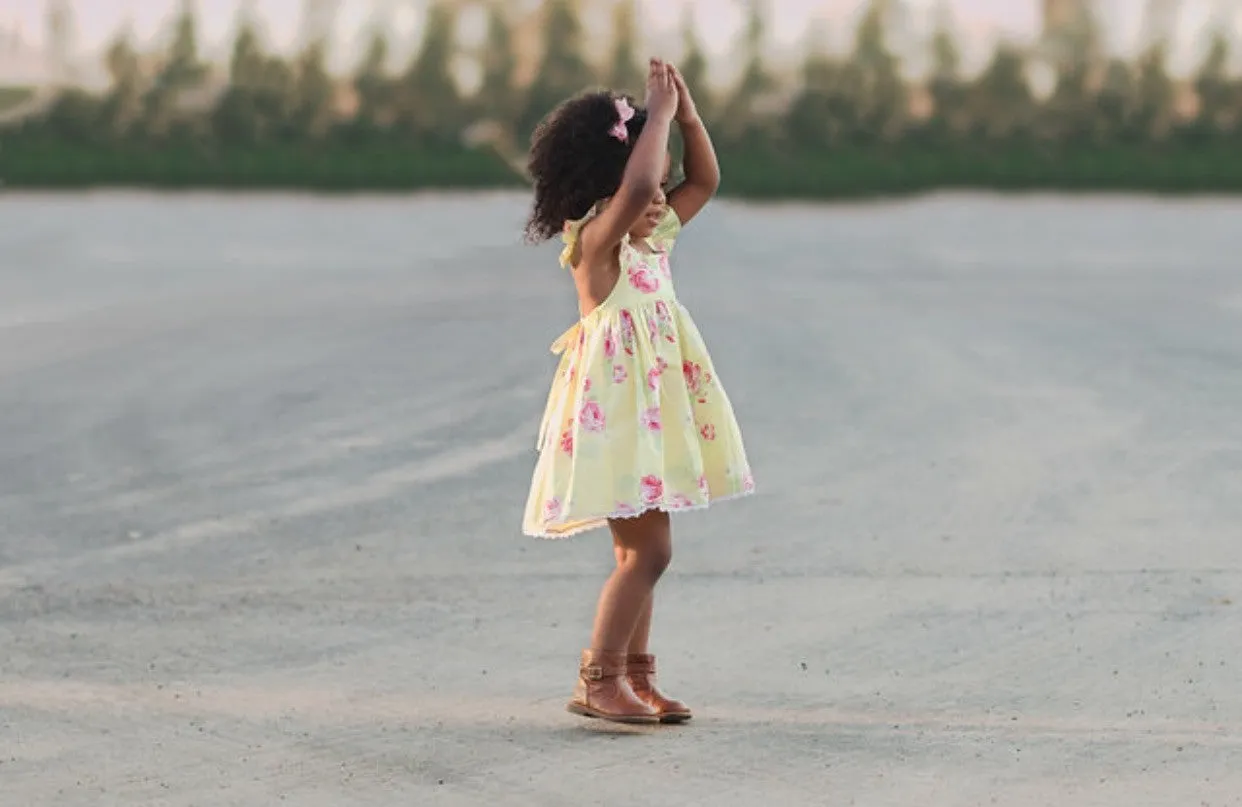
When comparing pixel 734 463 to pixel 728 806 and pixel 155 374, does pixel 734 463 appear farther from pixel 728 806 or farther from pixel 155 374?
pixel 155 374

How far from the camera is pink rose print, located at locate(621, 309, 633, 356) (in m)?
5.79

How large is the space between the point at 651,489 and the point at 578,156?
0.86 metres

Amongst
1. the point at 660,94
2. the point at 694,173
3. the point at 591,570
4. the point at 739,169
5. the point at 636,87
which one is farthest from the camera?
the point at 636,87

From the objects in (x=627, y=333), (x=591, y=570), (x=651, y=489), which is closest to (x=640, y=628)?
(x=651, y=489)

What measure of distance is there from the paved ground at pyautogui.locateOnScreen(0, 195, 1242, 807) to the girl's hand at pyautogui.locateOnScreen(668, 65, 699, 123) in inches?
58.4

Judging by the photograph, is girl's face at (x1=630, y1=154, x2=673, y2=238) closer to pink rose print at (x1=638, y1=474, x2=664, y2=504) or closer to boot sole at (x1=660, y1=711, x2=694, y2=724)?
pink rose print at (x1=638, y1=474, x2=664, y2=504)

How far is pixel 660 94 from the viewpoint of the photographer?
5.82 meters

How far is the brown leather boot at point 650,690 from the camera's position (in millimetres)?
5750

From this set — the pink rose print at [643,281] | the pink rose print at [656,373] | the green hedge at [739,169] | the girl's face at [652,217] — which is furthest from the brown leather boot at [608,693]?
the green hedge at [739,169]

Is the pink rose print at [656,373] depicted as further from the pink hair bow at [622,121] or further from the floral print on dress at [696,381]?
the pink hair bow at [622,121]

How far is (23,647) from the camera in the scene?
683 cm

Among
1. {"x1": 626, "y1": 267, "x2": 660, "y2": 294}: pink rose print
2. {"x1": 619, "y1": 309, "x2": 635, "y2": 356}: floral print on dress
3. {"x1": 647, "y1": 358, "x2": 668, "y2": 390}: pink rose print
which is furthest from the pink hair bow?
{"x1": 647, "y1": 358, "x2": 668, "y2": 390}: pink rose print

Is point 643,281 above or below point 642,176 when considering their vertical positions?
below

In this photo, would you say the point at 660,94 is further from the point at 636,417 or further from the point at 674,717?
the point at 674,717
